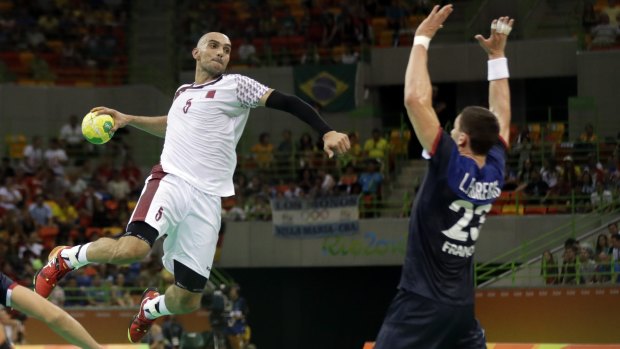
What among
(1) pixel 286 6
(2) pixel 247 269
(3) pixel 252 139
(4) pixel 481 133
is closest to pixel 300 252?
(2) pixel 247 269

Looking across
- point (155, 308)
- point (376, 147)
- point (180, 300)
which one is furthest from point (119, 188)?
point (180, 300)

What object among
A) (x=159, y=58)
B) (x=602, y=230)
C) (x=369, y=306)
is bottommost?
(x=369, y=306)

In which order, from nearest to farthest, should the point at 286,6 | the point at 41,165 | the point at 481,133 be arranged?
1. the point at 481,133
2. the point at 41,165
3. the point at 286,6

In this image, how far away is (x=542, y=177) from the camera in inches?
969

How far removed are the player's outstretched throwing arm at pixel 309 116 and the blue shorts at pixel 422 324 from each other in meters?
1.90

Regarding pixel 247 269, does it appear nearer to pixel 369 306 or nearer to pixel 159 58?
pixel 369 306

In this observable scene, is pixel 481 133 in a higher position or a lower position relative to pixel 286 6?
lower

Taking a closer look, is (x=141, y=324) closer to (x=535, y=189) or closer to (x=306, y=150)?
(x=535, y=189)

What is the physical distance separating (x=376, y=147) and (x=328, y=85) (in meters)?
3.08

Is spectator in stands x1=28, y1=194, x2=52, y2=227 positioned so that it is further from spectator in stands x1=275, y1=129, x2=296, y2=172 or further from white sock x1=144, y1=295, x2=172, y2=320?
white sock x1=144, y1=295, x2=172, y2=320

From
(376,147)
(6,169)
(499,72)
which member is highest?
(499,72)

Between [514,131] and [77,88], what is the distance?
1194 centimetres

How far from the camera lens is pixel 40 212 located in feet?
83.2

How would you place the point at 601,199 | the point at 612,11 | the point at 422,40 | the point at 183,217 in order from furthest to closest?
the point at 612,11, the point at 601,199, the point at 183,217, the point at 422,40
